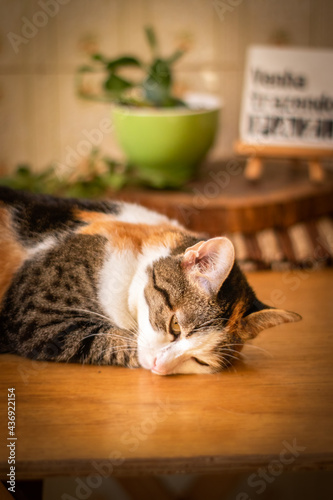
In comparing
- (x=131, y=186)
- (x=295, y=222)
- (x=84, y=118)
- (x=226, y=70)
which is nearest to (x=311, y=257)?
(x=295, y=222)

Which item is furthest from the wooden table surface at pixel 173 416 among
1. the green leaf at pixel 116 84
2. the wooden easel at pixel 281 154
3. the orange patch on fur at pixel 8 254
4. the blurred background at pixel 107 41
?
the blurred background at pixel 107 41

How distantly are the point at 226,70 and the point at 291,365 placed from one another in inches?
48.2

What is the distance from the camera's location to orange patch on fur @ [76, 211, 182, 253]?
33.7 inches

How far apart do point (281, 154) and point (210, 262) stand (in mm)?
709

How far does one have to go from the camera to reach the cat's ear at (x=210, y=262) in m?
0.73

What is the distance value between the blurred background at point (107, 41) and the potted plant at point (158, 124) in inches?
14.4

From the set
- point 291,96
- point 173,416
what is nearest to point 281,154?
point 291,96

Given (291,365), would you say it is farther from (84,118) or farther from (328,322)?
(84,118)

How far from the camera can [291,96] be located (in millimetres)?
→ 1332

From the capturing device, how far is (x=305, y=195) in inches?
51.4

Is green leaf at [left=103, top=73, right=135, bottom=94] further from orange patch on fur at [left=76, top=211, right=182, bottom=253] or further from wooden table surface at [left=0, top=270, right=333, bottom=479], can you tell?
wooden table surface at [left=0, top=270, right=333, bottom=479]

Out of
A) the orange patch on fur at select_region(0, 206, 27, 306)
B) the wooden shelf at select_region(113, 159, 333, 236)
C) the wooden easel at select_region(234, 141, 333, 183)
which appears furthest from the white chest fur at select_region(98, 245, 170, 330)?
the wooden easel at select_region(234, 141, 333, 183)

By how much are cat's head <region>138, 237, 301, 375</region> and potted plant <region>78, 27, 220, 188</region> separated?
576 mm

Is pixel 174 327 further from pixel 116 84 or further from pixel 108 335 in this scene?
pixel 116 84
